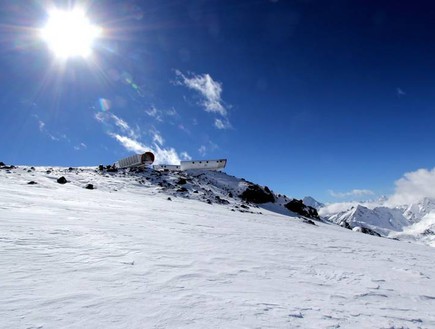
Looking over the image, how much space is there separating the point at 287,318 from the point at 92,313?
2789mm

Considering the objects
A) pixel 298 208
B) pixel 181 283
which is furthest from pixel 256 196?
pixel 181 283

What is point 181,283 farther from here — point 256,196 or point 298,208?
point 298,208

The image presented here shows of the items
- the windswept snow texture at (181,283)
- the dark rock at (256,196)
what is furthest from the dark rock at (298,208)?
the windswept snow texture at (181,283)

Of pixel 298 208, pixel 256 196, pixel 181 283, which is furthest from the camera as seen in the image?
pixel 298 208

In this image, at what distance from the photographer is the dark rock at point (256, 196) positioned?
132ft

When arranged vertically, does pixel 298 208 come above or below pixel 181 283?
above

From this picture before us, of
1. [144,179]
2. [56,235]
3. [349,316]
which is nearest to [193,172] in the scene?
[144,179]

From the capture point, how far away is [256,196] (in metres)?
40.9

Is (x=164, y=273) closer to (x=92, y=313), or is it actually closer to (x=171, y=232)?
(x=92, y=313)

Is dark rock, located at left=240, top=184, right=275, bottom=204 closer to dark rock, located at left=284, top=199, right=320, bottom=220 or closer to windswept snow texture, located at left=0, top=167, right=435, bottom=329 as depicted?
dark rock, located at left=284, top=199, right=320, bottom=220

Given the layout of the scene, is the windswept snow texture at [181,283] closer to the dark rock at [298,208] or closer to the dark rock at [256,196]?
the dark rock at [256,196]

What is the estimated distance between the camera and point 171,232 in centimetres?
1089

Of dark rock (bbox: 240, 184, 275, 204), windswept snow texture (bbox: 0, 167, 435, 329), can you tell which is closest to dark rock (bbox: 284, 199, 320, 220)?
dark rock (bbox: 240, 184, 275, 204)

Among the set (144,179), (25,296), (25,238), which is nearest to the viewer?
(25,296)
